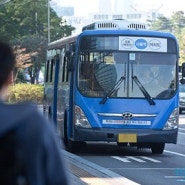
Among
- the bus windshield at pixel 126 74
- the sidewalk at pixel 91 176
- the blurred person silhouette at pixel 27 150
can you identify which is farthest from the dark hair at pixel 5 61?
the bus windshield at pixel 126 74

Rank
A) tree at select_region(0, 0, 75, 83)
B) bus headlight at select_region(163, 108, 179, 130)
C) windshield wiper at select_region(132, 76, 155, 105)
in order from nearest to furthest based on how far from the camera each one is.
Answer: windshield wiper at select_region(132, 76, 155, 105) → bus headlight at select_region(163, 108, 179, 130) → tree at select_region(0, 0, 75, 83)

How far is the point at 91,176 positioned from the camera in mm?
13391

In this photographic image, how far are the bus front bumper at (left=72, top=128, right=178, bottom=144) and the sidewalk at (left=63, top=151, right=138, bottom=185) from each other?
2.75 metres

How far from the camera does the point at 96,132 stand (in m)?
18.7

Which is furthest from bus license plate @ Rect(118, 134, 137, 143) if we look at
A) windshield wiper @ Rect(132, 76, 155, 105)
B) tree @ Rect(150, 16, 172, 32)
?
tree @ Rect(150, 16, 172, 32)

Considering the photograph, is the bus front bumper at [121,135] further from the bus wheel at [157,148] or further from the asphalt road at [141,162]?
the bus wheel at [157,148]

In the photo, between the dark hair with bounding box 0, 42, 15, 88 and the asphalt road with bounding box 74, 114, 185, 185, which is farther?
the asphalt road with bounding box 74, 114, 185, 185

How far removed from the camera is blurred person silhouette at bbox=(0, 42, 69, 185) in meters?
3.04

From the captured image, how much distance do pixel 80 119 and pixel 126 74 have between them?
1.50 meters

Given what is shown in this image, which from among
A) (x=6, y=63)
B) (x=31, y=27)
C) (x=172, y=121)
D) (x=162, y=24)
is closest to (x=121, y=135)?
(x=172, y=121)

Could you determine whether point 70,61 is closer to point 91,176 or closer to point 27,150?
point 91,176

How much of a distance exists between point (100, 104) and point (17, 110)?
15.7 meters

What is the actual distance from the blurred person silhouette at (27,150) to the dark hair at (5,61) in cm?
14

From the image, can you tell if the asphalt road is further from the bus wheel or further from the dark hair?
the dark hair
